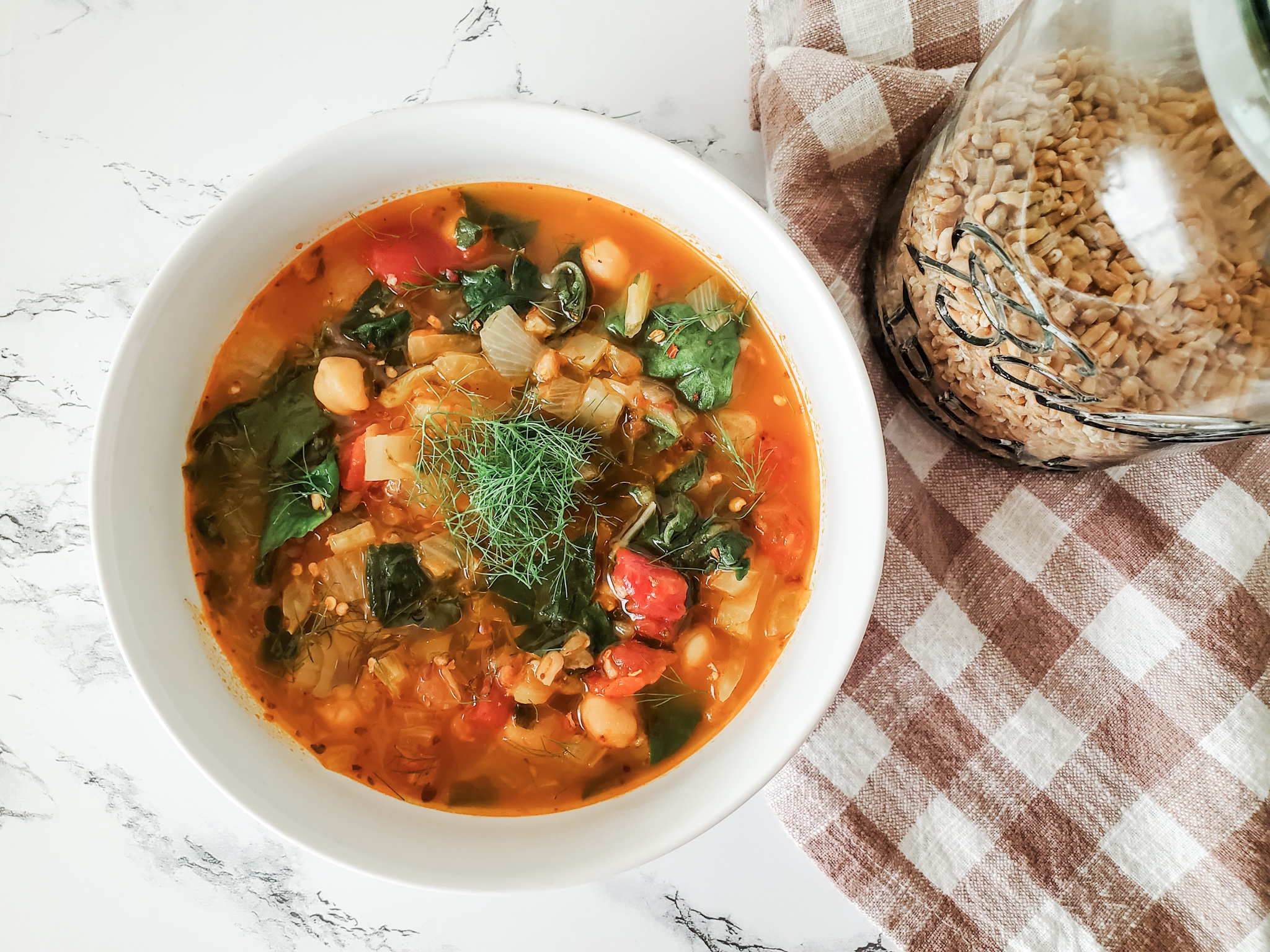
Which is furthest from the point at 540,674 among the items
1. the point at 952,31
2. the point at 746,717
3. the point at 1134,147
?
the point at 952,31

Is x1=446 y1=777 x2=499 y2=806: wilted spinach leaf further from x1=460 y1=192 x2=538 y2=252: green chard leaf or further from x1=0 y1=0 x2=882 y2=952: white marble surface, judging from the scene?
x1=460 y1=192 x2=538 y2=252: green chard leaf

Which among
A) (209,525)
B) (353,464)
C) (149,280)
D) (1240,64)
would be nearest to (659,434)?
(353,464)

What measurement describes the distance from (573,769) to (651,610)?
19.1 inches

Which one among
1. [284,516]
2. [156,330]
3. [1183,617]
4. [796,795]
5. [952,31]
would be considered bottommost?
[796,795]

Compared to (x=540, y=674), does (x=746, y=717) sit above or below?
below

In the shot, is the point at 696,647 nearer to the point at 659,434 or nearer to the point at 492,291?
the point at 659,434

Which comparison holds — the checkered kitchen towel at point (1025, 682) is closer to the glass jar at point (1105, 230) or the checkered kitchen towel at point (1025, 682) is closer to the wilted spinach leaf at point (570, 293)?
the glass jar at point (1105, 230)

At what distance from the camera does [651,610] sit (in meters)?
2.18

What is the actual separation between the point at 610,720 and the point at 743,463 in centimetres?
75

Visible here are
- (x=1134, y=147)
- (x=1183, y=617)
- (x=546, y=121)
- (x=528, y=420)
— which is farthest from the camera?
(x=1183, y=617)

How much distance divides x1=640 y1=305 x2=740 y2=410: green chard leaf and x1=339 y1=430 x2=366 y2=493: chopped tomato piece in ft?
2.36

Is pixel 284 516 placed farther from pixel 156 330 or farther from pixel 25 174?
pixel 25 174

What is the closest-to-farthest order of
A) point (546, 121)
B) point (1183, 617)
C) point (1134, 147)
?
point (1134, 147)
point (546, 121)
point (1183, 617)

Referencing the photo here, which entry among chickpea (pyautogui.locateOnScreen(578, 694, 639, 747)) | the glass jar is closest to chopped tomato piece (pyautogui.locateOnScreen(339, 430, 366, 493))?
chickpea (pyautogui.locateOnScreen(578, 694, 639, 747))
